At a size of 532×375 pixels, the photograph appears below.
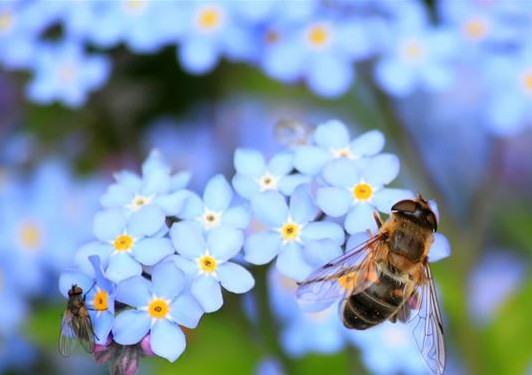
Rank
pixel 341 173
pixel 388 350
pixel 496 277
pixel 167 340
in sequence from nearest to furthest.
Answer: pixel 167 340 < pixel 341 173 < pixel 388 350 < pixel 496 277

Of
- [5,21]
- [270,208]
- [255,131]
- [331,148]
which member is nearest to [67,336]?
[270,208]

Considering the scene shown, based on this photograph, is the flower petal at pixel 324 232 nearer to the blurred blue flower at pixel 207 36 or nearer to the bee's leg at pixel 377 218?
the bee's leg at pixel 377 218

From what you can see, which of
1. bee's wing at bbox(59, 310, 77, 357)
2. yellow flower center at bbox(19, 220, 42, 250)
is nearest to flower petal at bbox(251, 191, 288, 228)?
bee's wing at bbox(59, 310, 77, 357)

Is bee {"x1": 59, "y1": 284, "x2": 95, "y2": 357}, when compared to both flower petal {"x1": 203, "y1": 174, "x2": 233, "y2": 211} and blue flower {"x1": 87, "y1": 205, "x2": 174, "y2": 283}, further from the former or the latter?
flower petal {"x1": 203, "y1": 174, "x2": 233, "y2": 211}

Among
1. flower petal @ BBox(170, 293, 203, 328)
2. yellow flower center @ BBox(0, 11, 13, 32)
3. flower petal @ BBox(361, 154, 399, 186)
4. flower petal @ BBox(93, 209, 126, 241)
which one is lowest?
yellow flower center @ BBox(0, 11, 13, 32)

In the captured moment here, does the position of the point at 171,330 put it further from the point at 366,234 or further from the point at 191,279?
the point at 366,234

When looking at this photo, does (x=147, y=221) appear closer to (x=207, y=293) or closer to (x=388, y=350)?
(x=207, y=293)

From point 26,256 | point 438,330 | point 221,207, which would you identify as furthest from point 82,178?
A: point 438,330
